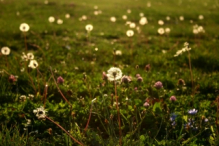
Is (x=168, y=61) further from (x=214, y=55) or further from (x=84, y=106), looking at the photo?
(x=84, y=106)

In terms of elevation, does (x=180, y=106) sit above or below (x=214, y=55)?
below

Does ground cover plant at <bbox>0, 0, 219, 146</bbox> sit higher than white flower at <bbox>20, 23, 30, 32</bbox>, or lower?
lower

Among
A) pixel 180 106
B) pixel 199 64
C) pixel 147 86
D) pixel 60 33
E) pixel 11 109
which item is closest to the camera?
pixel 11 109

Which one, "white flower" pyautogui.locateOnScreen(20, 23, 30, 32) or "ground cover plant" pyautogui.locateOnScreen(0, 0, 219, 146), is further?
"white flower" pyautogui.locateOnScreen(20, 23, 30, 32)

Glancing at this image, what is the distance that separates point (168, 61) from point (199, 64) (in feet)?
2.30

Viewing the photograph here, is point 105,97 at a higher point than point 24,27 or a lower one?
lower

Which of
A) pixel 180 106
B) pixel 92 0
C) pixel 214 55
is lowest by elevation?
pixel 180 106

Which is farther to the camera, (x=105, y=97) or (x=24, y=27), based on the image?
(x=24, y=27)

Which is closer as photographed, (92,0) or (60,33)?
(60,33)

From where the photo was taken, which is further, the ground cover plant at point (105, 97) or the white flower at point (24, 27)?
the white flower at point (24, 27)

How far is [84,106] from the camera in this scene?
3682 millimetres

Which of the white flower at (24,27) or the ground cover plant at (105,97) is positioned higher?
the white flower at (24,27)

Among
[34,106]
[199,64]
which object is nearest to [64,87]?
[34,106]

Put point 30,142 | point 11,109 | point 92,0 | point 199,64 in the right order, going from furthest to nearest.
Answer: point 92,0 → point 199,64 → point 11,109 → point 30,142
